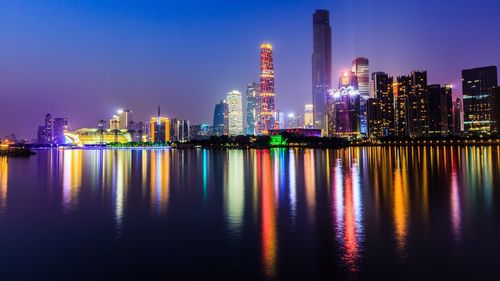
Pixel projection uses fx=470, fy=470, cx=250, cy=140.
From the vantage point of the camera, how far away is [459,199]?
25.7 metres

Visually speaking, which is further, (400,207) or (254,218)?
(400,207)

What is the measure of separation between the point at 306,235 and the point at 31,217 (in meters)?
12.9

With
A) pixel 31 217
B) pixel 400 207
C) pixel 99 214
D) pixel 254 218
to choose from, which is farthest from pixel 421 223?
pixel 31 217

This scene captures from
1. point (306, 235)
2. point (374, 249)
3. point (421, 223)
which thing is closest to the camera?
point (374, 249)

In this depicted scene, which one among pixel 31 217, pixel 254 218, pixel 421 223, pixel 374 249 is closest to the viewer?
pixel 374 249

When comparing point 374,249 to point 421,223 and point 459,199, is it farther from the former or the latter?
point 459,199

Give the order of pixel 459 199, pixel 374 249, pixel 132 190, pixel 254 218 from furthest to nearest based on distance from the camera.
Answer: pixel 132 190
pixel 459 199
pixel 254 218
pixel 374 249

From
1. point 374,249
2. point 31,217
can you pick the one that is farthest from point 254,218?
point 31,217

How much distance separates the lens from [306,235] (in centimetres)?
1703

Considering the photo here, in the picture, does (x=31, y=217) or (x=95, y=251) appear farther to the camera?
(x=31, y=217)

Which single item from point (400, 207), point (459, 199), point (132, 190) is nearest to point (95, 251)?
point (400, 207)

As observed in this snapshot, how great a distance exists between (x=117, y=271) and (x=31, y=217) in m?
10.8

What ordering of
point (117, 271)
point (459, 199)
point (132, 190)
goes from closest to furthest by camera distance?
point (117, 271) → point (459, 199) → point (132, 190)

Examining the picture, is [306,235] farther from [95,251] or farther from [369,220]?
[95,251]
